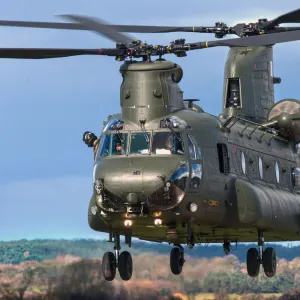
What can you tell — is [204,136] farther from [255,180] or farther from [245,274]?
[245,274]

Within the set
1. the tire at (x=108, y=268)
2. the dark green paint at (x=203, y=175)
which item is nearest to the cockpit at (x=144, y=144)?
the dark green paint at (x=203, y=175)

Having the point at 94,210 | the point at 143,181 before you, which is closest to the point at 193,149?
the point at 143,181

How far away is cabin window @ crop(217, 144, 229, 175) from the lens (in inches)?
1337

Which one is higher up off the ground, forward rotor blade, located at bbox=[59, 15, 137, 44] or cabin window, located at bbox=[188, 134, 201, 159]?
forward rotor blade, located at bbox=[59, 15, 137, 44]

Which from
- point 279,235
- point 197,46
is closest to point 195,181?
point 197,46

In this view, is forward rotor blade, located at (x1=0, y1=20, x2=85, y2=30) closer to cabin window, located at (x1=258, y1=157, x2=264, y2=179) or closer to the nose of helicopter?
the nose of helicopter

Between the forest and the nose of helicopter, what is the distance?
7.13m

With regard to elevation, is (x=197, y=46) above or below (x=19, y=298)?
above

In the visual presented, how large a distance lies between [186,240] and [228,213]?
2678 mm

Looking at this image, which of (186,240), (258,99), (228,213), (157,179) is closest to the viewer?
(157,179)

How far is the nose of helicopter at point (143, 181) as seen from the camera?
3195cm

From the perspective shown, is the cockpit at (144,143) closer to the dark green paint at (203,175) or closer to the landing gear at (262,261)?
the dark green paint at (203,175)

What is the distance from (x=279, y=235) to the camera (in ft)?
123

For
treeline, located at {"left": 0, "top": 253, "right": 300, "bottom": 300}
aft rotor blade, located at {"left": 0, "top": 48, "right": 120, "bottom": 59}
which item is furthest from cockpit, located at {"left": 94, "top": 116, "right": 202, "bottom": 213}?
treeline, located at {"left": 0, "top": 253, "right": 300, "bottom": 300}
